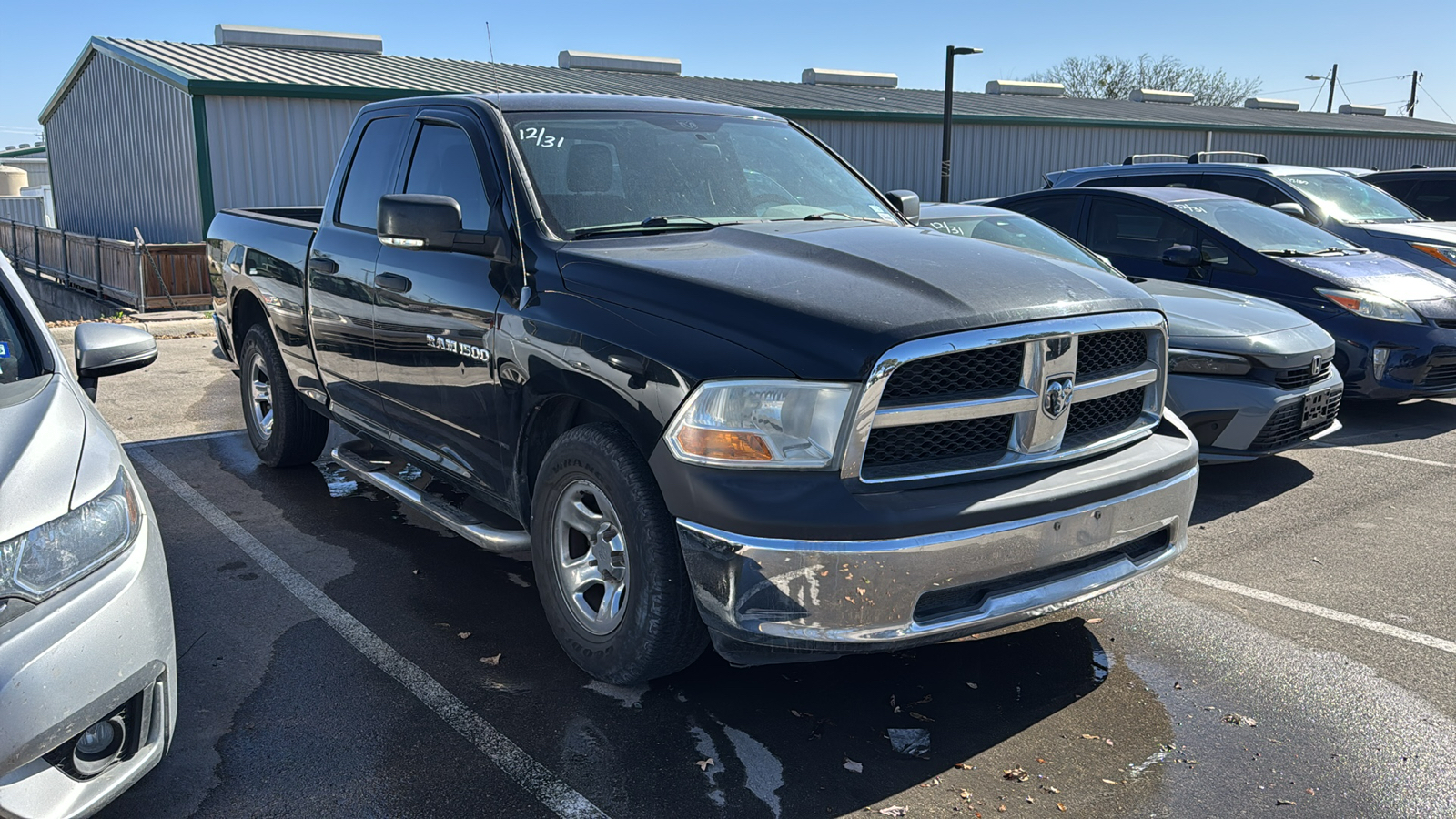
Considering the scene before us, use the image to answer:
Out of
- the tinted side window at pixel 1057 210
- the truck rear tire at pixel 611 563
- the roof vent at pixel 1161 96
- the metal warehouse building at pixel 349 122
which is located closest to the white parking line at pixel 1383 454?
the tinted side window at pixel 1057 210

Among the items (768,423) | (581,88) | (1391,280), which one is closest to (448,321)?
(768,423)

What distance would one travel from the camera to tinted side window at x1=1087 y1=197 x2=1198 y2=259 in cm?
822

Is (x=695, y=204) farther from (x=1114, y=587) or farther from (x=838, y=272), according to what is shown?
(x=1114, y=587)

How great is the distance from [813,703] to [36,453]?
2.30m

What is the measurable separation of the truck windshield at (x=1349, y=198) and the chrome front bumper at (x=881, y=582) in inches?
322

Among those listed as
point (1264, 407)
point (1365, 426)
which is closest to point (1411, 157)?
point (1365, 426)

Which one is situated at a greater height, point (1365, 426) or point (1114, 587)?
point (1114, 587)

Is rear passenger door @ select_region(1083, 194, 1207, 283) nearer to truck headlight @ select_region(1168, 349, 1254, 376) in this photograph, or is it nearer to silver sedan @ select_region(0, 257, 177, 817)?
truck headlight @ select_region(1168, 349, 1254, 376)

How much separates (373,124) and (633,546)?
306cm

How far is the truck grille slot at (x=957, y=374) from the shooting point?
3061 millimetres

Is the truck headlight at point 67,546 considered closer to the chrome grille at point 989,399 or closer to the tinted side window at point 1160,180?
the chrome grille at point 989,399

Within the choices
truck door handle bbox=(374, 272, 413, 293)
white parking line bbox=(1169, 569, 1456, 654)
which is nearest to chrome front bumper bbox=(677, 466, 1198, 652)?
white parking line bbox=(1169, 569, 1456, 654)

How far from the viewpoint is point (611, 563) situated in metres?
3.53

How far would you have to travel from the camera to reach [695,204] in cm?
427
